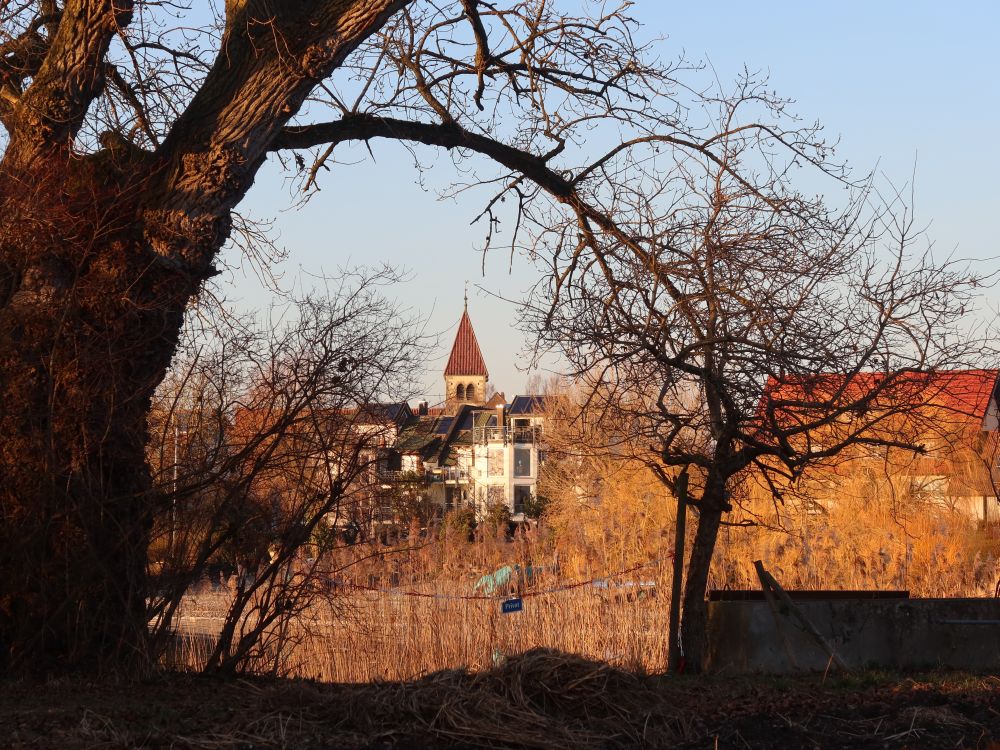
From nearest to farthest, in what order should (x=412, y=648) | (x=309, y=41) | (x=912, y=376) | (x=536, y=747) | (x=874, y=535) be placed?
1. (x=536, y=747)
2. (x=309, y=41)
3. (x=912, y=376)
4. (x=412, y=648)
5. (x=874, y=535)

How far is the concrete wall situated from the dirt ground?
14.3ft

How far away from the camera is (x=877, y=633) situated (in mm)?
10164

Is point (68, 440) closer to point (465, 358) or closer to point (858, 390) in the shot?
point (858, 390)

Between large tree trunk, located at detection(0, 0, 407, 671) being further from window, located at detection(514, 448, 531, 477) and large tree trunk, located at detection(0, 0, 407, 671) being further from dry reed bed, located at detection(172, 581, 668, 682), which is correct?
window, located at detection(514, 448, 531, 477)

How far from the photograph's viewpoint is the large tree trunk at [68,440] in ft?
21.3

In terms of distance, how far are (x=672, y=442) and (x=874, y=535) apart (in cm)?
1431

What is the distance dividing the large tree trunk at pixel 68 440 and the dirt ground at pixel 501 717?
0.89 metres

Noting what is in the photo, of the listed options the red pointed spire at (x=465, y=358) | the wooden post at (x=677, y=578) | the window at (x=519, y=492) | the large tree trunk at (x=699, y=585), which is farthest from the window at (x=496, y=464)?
the red pointed spire at (x=465, y=358)

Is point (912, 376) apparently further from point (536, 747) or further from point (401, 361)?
point (536, 747)

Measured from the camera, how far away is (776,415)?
9453 mm

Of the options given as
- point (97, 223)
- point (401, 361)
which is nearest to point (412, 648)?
point (401, 361)

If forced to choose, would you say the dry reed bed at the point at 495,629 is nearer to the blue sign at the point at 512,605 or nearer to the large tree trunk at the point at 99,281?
the blue sign at the point at 512,605

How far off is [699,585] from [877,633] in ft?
5.86

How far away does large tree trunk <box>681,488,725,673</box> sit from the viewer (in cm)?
980
